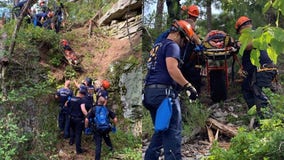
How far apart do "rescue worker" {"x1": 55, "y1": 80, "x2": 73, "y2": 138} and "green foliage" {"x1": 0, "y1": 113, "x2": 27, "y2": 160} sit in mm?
248

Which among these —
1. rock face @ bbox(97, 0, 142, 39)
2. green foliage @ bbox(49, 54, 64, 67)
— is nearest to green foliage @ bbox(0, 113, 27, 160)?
green foliage @ bbox(49, 54, 64, 67)

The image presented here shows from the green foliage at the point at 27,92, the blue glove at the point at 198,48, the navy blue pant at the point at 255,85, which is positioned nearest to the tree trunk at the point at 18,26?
the green foliage at the point at 27,92

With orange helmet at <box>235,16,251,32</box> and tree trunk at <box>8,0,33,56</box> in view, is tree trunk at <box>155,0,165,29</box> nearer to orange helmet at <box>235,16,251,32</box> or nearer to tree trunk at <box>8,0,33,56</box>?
orange helmet at <box>235,16,251,32</box>

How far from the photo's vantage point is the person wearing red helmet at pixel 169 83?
70.6 inches

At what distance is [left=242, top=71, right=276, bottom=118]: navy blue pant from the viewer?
7.49ft

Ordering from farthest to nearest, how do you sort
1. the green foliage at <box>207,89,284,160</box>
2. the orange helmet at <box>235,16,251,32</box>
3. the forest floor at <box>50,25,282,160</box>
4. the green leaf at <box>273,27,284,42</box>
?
the orange helmet at <box>235,16,251,32</box> → the forest floor at <box>50,25,282,160</box> → the green foliage at <box>207,89,284,160</box> → the green leaf at <box>273,27,284,42</box>

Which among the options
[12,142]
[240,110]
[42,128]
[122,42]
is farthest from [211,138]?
[12,142]

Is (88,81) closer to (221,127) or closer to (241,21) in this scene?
(221,127)

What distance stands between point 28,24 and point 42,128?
2.73 ft

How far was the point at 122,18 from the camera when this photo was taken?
2.69 metres

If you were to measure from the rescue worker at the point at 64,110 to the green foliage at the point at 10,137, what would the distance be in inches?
9.8

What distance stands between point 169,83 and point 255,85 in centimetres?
73

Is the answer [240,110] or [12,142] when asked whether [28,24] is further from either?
[240,110]

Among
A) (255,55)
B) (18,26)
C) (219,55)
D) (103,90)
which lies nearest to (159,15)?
(219,55)
